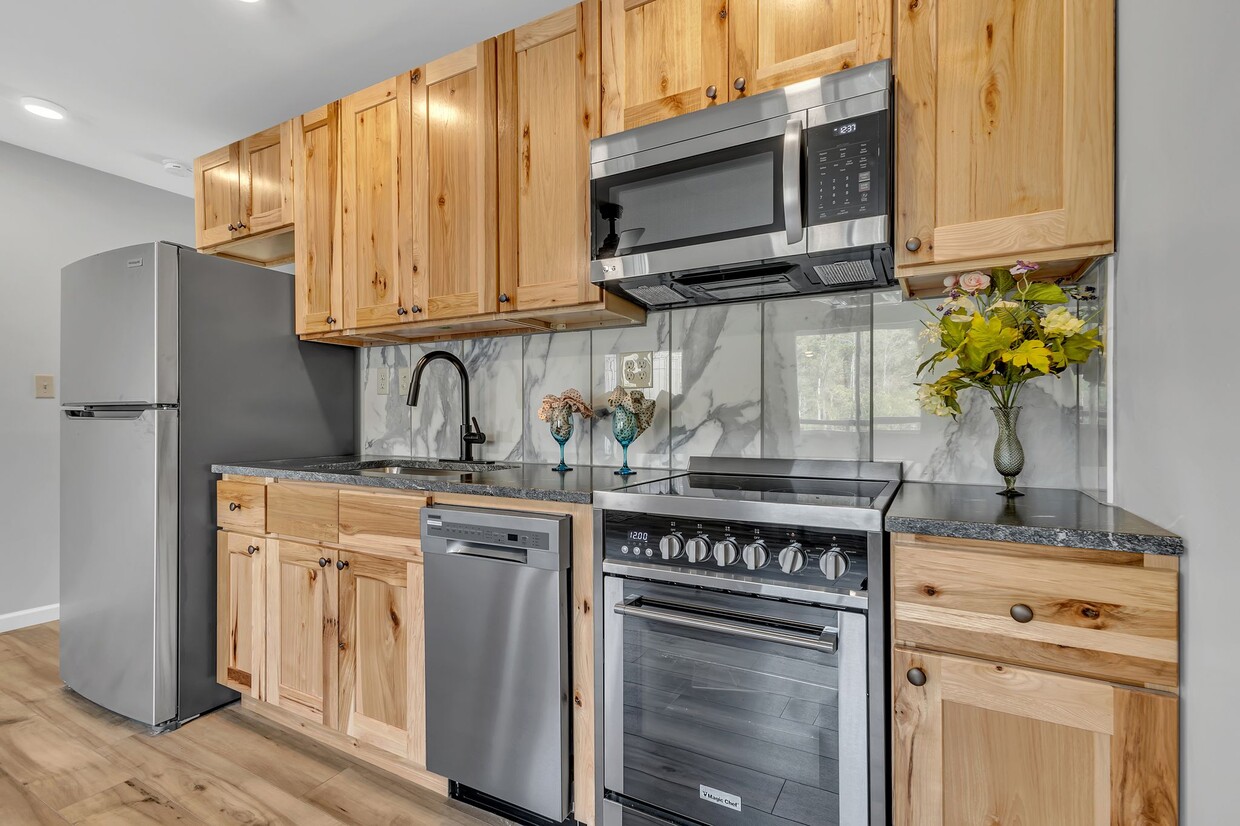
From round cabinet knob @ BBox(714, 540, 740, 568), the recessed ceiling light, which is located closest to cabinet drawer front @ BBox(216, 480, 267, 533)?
round cabinet knob @ BBox(714, 540, 740, 568)

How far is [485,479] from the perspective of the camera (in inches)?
70.2

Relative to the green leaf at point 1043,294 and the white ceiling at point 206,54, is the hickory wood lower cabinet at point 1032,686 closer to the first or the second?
the green leaf at point 1043,294

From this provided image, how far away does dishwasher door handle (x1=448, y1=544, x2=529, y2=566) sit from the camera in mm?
1574

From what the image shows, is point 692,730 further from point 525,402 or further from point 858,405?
point 525,402

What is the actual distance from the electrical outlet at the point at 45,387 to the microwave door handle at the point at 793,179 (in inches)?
159

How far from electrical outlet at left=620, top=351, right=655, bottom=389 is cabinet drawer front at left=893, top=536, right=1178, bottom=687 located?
3.60ft

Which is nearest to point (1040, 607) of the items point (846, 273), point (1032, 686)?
point (1032, 686)

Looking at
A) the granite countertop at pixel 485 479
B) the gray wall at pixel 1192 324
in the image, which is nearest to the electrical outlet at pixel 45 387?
the granite countertop at pixel 485 479

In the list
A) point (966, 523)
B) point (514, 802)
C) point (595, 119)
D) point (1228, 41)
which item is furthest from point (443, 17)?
point (514, 802)

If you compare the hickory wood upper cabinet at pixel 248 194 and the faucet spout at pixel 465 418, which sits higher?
the hickory wood upper cabinet at pixel 248 194

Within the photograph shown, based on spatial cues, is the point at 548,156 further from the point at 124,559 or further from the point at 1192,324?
the point at 124,559

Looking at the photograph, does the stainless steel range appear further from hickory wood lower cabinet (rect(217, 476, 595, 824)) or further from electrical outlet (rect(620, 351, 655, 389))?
electrical outlet (rect(620, 351, 655, 389))

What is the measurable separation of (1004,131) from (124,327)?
285 cm

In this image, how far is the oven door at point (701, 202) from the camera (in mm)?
1450
